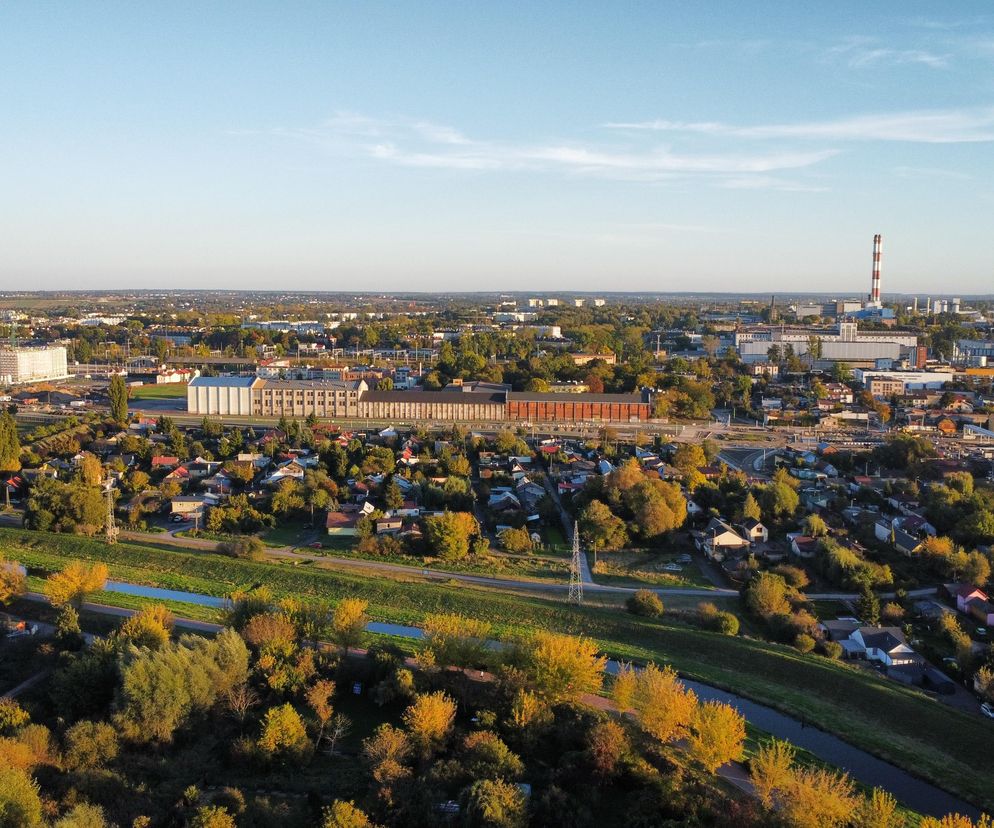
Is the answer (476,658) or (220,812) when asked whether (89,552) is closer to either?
(476,658)

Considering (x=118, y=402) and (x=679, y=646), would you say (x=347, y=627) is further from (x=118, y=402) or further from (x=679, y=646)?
(x=118, y=402)

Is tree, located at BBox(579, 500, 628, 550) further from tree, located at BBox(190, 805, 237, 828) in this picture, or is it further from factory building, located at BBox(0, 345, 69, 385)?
factory building, located at BBox(0, 345, 69, 385)

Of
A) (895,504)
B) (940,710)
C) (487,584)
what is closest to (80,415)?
(487,584)

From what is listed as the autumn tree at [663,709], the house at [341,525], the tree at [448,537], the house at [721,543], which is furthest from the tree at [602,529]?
the autumn tree at [663,709]

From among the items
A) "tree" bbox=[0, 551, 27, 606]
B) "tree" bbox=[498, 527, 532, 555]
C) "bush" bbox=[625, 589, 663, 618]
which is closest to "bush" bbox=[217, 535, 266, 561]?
"tree" bbox=[0, 551, 27, 606]

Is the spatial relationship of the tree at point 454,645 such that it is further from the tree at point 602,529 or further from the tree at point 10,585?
the tree at point 10,585

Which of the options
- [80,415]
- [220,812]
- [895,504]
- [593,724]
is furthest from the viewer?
[80,415]
